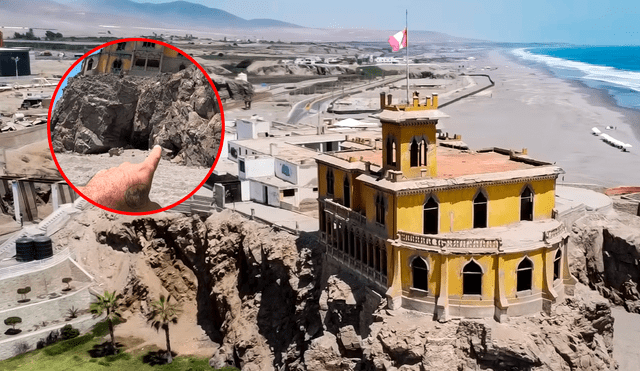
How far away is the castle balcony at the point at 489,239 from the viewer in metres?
29.2

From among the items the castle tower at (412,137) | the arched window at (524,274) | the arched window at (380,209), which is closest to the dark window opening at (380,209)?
the arched window at (380,209)

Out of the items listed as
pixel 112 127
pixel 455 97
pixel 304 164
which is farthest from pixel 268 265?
pixel 455 97

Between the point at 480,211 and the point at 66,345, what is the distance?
2404cm

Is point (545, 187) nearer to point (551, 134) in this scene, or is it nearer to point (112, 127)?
point (112, 127)

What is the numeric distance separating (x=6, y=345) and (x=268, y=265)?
1453cm

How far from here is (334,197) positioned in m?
35.9

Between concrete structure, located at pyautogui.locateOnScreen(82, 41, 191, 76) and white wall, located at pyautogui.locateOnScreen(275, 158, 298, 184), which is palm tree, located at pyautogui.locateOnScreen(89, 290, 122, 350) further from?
concrete structure, located at pyautogui.locateOnScreen(82, 41, 191, 76)

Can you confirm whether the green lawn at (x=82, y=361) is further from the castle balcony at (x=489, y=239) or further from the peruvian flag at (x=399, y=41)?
the peruvian flag at (x=399, y=41)

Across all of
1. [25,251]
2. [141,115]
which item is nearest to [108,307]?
[25,251]

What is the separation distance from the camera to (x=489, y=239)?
29125 mm

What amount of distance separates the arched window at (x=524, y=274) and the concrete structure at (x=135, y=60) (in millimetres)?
17622

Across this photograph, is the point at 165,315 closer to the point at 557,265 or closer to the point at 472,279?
the point at 472,279

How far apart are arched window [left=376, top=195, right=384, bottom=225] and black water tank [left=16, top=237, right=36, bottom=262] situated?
23.7 meters

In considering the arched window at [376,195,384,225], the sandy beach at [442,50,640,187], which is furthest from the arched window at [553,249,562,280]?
the sandy beach at [442,50,640,187]
